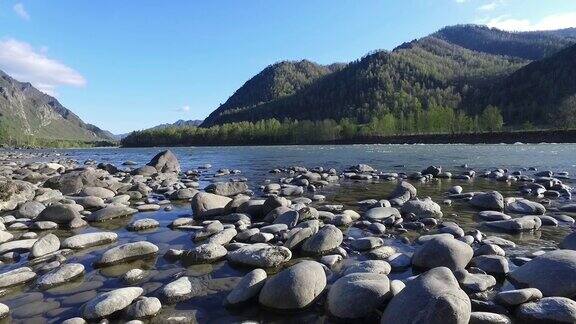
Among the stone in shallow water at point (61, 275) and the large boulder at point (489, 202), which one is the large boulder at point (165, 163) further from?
the stone in shallow water at point (61, 275)

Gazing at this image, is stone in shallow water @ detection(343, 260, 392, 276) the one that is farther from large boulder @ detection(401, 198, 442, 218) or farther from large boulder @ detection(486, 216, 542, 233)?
large boulder @ detection(401, 198, 442, 218)

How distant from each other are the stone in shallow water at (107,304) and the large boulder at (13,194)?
10.9 meters

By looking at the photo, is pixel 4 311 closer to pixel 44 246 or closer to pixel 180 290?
pixel 180 290

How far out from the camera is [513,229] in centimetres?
1109

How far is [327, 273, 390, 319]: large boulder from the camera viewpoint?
6047 millimetres

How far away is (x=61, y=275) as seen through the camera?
7.64m

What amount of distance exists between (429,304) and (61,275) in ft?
20.7

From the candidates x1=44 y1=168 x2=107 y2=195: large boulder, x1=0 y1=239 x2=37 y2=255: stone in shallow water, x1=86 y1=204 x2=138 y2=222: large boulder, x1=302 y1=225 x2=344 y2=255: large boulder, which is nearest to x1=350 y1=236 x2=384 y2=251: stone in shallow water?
x1=302 y1=225 x2=344 y2=255: large boulder

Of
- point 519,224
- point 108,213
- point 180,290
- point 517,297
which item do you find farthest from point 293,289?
point 108,213

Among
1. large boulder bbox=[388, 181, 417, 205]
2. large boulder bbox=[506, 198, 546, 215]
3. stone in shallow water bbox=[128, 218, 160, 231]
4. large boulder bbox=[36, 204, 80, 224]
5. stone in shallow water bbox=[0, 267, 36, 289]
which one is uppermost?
large boulder bbox=[36, 204, 80, 224]

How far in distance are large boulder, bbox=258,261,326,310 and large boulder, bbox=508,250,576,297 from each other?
3.37 m

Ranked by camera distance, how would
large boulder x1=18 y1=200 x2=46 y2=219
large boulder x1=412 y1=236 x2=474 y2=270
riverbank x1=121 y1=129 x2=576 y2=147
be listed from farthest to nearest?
riverbank x1=121 y1=129 x2=576 y2=147
large boulder x1=18 y1=200 x2=46 y2=219
large boulder x1=412 y1=236 x2=474 y2=270

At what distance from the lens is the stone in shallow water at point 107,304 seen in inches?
238

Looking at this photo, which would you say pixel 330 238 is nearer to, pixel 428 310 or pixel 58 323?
pixel 428 310
